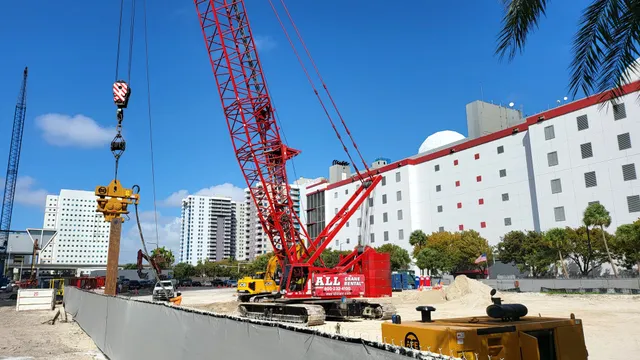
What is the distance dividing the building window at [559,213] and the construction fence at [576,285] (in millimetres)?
16949

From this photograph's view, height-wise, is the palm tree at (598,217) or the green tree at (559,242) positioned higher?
the palm tree at (598,217)

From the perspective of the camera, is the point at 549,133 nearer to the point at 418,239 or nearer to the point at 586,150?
the point at 586,150

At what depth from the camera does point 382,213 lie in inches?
3558

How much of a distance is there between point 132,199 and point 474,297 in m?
25.4

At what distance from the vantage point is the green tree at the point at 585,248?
169ft

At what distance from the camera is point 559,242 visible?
52.8m

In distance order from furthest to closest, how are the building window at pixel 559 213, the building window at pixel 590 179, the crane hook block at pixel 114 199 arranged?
1. the building window at pixel 559 213
2. the building window at pixel 590 179
3. the crane hook block at pixel 114 199

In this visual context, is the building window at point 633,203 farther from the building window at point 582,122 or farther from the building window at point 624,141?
the building window at point 582,122

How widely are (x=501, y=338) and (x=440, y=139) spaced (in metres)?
91.0

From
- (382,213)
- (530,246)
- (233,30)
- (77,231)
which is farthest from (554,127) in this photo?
(77,231)

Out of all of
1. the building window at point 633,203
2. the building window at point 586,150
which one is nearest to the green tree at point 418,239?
the building window at point 586,150

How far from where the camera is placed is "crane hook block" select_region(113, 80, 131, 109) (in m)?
16.4

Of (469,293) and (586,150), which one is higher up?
(586,150)

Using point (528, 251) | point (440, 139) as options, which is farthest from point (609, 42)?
point (440, 139)
